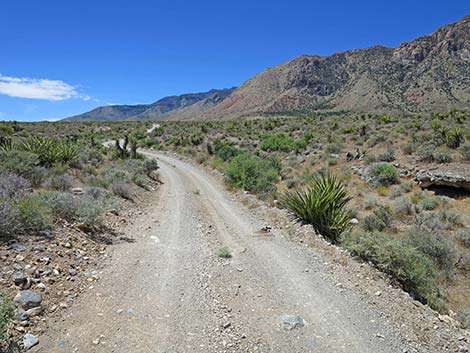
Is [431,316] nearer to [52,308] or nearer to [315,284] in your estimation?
[315,284]

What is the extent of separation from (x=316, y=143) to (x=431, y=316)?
73.6ft

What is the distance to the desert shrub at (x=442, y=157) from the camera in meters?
17.2

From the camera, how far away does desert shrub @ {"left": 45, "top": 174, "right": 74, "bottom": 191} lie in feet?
37.0

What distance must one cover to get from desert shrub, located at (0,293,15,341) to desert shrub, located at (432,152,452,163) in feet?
61.9

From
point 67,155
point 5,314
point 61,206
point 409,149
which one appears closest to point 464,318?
point 5,314

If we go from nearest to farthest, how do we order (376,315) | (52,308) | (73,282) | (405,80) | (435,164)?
(52,308)
(376,315)
(73,282)
(435,164)
(405,80)

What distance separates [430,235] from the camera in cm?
985

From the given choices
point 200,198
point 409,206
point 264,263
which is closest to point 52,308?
point 264,263

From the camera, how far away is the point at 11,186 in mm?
8641

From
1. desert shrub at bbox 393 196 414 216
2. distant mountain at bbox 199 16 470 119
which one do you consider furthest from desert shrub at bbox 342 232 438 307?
distant mountain at bbox 199 16 470 119

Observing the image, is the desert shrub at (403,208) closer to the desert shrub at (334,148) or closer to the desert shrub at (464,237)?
the desert shrub at (464,237)

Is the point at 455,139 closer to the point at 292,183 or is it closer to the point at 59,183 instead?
the point at 292,183

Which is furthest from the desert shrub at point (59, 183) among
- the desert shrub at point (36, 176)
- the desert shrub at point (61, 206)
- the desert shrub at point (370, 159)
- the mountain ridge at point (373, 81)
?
the mountain ridge at point (373, 81)

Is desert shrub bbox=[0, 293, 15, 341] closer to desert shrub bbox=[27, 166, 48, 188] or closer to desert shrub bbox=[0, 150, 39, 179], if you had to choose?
desert shrub bbox=[0, 150, 39, 179]
